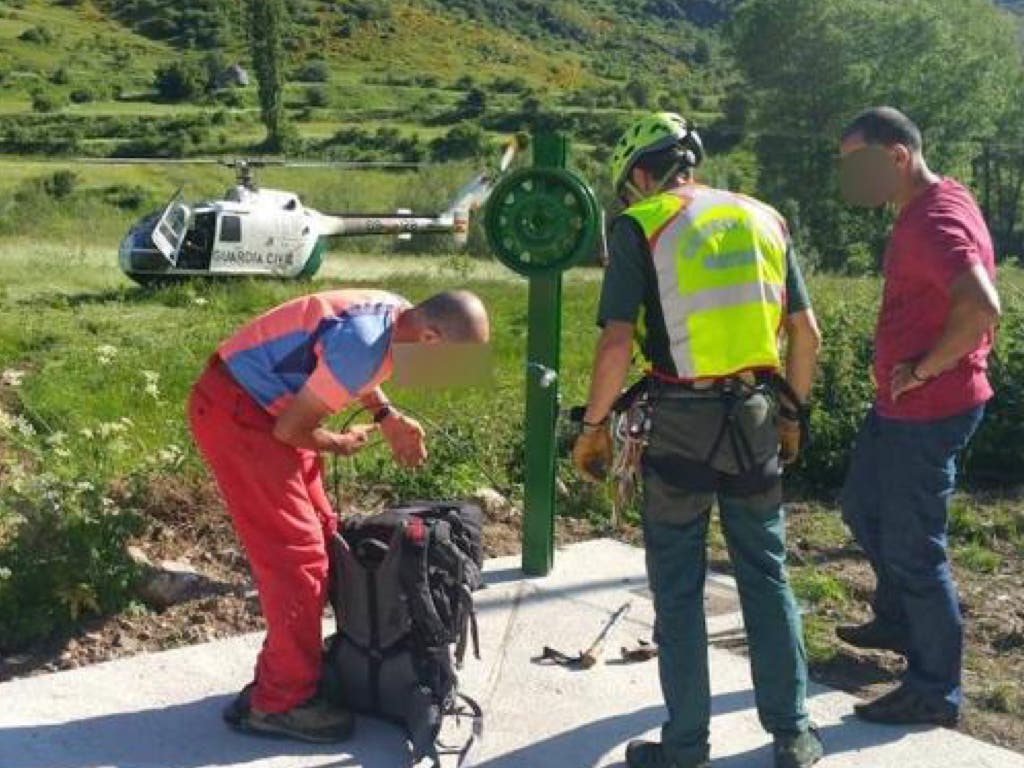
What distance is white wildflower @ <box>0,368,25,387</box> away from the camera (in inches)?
454

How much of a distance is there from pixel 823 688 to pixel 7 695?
279 centimetres

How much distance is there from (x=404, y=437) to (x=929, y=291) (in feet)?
5.80

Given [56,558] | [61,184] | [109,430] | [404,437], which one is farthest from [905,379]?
[61,184]

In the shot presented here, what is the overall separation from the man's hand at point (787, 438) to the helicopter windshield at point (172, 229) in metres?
20.1

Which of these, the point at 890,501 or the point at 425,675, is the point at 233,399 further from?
the point at 890,501

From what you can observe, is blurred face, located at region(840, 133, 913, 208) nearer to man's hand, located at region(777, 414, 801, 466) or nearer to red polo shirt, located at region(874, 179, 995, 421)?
red polo shirt, located at region(874, 179, 995, 421)

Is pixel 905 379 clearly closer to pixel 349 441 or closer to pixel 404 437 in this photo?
pixel 404 437

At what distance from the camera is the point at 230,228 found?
24594 mm

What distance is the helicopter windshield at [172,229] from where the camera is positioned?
23406 millimetres

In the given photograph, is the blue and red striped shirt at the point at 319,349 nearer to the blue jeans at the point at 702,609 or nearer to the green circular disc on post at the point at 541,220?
the blue jeans at the point at 702,609

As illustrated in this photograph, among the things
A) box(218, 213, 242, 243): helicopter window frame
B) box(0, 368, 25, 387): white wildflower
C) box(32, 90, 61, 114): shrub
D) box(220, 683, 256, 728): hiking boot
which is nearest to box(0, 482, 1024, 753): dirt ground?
box(220, 683, 256, 728): hiking boot

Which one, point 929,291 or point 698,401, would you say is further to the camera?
point 929,291

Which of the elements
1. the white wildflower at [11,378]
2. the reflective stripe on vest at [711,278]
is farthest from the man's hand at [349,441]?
the white wildflower at [11,378]

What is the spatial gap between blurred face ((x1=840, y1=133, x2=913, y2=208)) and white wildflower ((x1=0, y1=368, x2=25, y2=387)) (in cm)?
849
